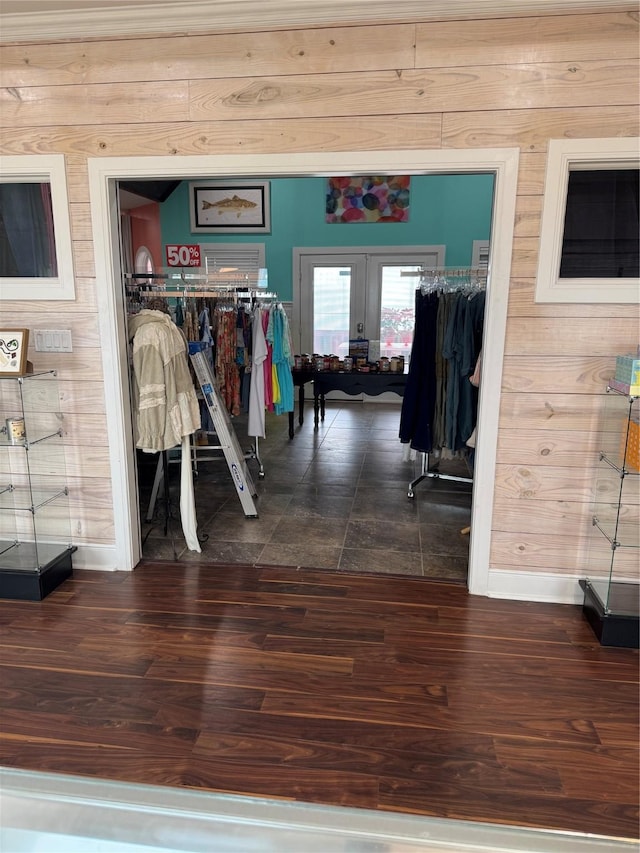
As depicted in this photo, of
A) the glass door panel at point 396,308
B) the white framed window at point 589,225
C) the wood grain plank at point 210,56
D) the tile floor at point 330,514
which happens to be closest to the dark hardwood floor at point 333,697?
the tile floor at point 330,514

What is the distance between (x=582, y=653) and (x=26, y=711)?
2.32 metres

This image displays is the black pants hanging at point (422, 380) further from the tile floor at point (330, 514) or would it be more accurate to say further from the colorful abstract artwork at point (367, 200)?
the colorful abstract artwork at point (367, 200)

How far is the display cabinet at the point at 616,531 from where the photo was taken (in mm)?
2629

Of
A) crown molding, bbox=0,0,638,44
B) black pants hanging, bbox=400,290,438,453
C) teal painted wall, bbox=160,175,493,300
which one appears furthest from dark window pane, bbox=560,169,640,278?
teal painted wall, bbox=160,175,493,300

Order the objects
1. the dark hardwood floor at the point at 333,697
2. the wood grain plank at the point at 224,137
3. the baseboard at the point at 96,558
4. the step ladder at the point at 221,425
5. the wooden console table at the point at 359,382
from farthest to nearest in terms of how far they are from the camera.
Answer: the wooden console table at the point at 359,382, the step ladder at the point at 221,425, the baseboard at the point at 96,558, the wood grain plank at the point at 224,137, the dark hardwood floor at the point at 333,697

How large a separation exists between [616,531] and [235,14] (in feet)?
9.75

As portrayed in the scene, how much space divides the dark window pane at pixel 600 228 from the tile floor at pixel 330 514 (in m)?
1.77

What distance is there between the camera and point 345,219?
816 centimetres

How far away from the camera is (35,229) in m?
3.16

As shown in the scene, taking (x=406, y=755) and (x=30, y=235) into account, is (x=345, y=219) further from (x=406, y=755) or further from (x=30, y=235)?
(x=406, y=755)

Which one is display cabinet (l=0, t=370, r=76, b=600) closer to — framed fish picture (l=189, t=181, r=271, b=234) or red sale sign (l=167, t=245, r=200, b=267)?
red sale sign (l=167, t=245, r=200, b=267)

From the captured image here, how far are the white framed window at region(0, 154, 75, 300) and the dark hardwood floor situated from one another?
5.39 feet

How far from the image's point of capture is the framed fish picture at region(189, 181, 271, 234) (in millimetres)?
8211

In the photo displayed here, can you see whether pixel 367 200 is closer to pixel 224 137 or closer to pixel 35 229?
pixel 224 137
